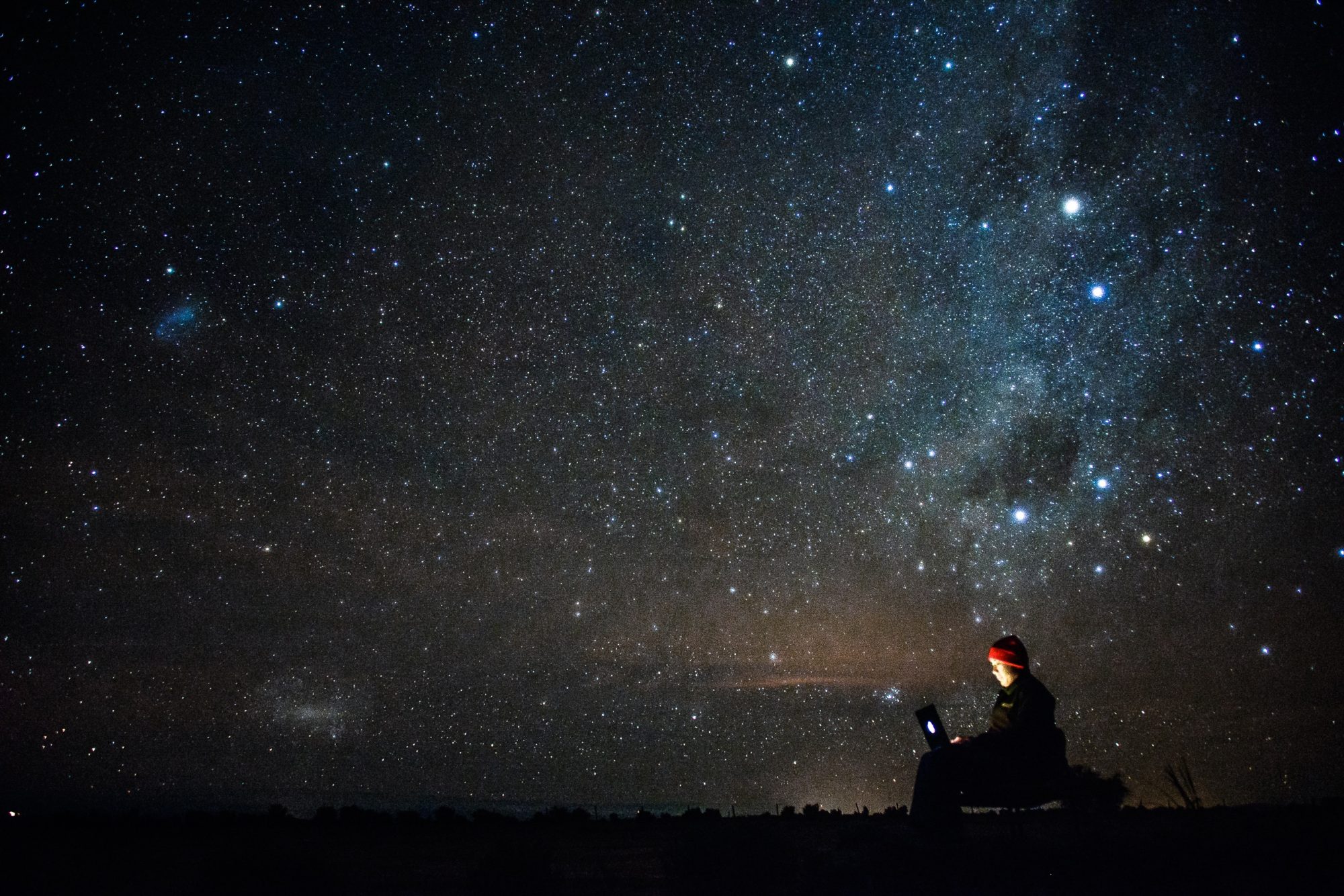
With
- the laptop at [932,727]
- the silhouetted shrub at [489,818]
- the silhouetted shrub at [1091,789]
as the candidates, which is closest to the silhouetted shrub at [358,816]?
the silhouetted shrub at [489,818]

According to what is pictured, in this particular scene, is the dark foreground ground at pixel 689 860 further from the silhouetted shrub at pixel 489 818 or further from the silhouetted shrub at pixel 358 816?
the silhouetted shrub at pixel 489 818

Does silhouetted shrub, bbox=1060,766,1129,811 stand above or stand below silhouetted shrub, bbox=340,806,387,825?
above

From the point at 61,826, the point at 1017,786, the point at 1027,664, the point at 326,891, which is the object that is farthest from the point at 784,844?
the point at 61,826

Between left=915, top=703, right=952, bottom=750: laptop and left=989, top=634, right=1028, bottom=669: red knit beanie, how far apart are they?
673mm

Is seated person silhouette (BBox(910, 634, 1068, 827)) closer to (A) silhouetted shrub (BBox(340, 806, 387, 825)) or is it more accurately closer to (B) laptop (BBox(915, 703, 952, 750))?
(B) laptop (BBox(915, 703, 952, 750))

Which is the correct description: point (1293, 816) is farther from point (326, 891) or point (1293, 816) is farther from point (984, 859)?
point (326, 891)

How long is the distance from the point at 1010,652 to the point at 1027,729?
0.61 meters

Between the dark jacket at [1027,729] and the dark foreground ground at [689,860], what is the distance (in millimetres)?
744

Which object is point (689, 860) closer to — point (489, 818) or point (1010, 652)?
point (1010, 652)

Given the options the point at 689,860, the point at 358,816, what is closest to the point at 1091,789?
the point at 689,860

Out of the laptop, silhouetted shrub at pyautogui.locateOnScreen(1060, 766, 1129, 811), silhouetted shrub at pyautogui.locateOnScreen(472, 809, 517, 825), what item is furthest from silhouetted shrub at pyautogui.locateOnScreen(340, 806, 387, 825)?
silhouetted shrub at pyautogui.locateOnScreen(1060, 766, 1129, 811)

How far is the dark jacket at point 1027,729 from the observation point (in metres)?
5.09

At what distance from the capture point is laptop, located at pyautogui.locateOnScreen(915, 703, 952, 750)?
531cm

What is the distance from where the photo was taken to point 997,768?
505 cm
